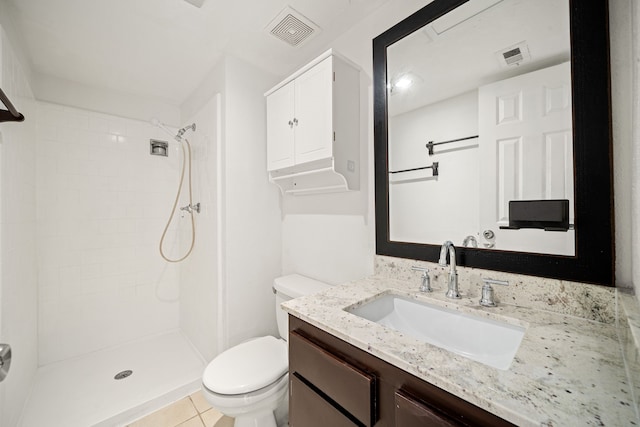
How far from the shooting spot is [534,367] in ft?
1.80

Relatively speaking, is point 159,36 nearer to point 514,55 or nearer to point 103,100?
point 103,100

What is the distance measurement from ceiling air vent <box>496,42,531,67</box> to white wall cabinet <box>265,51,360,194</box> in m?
0.69

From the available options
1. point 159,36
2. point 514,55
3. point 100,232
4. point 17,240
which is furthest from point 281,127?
point 100,232

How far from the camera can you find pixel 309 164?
1.50 meters

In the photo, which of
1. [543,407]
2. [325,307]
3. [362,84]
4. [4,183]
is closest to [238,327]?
[325,307]

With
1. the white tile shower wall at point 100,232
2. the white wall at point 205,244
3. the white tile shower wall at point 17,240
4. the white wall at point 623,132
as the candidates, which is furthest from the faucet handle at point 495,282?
the white tile shower wall at point 100,232

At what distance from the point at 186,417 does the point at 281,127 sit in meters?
1.92

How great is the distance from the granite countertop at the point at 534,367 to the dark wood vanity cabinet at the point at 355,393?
0.04 meters

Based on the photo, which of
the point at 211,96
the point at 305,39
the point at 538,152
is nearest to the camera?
the point at 538,152

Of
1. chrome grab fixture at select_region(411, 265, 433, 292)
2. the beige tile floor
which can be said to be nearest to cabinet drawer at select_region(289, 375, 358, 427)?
chrome grab fixture at select_region(411, 265, 433, 292)

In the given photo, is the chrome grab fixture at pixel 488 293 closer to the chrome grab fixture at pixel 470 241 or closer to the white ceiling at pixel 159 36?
the chrome grab fixture at pixel 470 241

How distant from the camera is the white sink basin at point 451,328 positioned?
0.78 meters

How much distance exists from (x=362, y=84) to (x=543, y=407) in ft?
4.90

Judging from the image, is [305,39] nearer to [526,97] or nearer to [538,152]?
[526,97]
